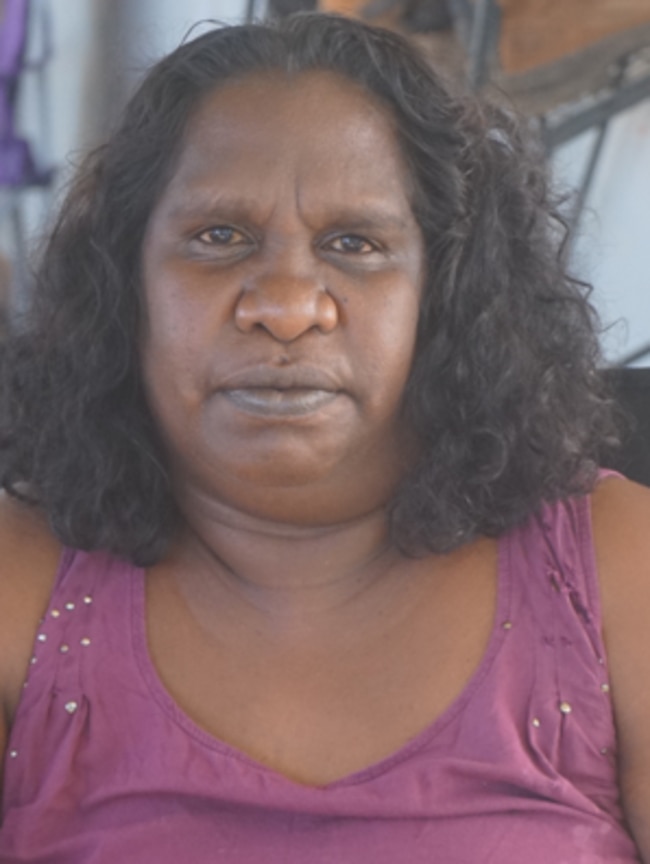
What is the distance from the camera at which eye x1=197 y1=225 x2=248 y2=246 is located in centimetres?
151

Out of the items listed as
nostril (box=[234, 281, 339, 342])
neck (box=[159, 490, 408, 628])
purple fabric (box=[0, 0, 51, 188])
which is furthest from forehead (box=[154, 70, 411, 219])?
purple fabric (box=[0, 0, 51, 188])

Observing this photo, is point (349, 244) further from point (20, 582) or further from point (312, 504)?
point (20, 582)

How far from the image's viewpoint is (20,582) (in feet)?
5.31

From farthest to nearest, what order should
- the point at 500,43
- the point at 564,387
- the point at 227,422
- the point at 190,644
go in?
the point at 500,43
the point at 564,387
the point at 190,644
the point at 227,422

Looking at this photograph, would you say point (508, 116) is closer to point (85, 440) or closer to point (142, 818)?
point (85, 440)

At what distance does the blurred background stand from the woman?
1625mm

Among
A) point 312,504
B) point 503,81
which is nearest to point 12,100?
point 503,81

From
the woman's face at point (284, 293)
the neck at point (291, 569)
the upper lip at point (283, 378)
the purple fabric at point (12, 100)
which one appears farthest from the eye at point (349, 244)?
the purple fabric at point (12, 100)

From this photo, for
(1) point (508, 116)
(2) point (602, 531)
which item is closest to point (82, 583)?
(2) point (602, 531)

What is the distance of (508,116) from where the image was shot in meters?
1.75

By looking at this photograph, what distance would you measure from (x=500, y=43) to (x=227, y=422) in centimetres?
215

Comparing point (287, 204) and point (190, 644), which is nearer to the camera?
point (287, 204)

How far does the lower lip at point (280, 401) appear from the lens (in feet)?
4.68

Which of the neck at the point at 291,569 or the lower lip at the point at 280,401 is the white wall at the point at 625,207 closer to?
the neck at the point at 291,569
